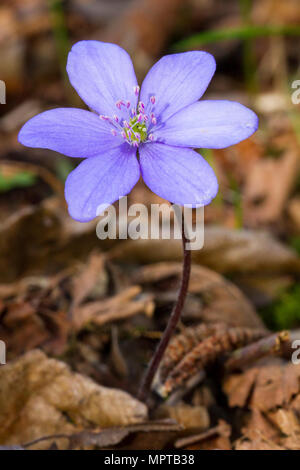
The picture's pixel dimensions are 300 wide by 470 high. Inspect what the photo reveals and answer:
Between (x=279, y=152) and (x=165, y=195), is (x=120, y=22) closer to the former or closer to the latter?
(x=279, y=152)

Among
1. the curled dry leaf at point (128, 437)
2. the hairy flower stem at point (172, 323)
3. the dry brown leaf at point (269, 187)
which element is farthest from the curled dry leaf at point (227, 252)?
the curled dry leaf at point (128, 437)

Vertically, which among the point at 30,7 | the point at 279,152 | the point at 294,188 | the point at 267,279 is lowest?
the point at 267,279

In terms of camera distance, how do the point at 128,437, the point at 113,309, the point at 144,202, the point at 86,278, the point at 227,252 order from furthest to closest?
the point at 144,202 → the point at 227,252 → the point at 86,278 → the point at 113,309 → the point at 128,437

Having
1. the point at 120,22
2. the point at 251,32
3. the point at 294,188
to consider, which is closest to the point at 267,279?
the point at 294,188

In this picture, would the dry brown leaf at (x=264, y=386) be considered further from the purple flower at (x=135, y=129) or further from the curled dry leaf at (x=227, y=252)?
the purple flower at (x=135, y=129)

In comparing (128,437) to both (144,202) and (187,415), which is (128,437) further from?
(144,202)

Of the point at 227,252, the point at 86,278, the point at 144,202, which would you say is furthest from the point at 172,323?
the point at 144,202

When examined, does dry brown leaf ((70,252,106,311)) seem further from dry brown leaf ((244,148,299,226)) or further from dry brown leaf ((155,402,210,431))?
dry brown leaf ((244,148,299,226))
